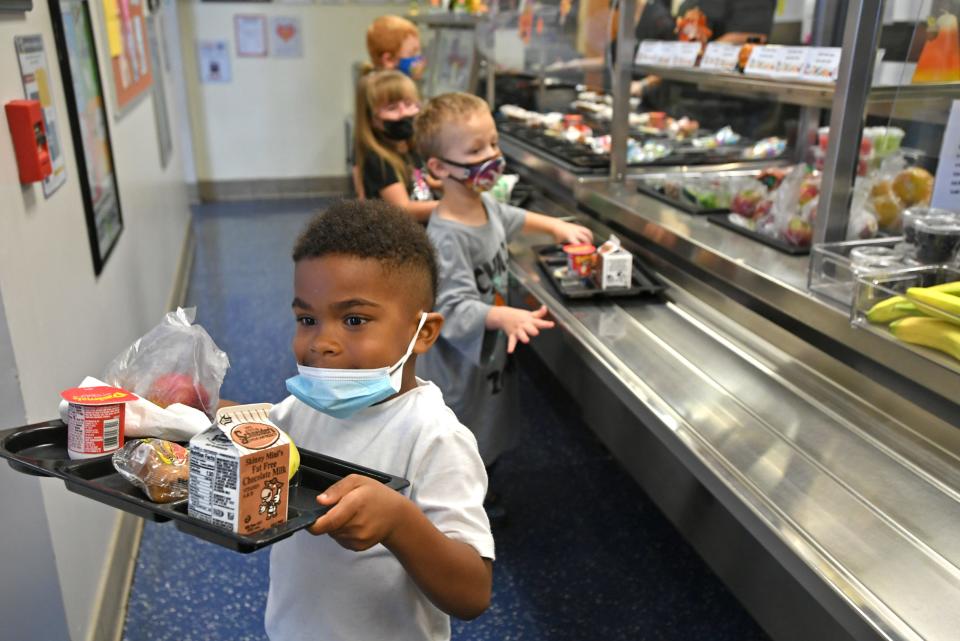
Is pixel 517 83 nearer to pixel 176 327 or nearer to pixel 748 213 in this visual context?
pixel 748 213

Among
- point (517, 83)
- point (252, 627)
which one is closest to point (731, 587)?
point (252, 627)

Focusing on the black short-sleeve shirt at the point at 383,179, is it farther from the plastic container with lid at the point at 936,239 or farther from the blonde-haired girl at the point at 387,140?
the plastic container with lid at the point at 936,239

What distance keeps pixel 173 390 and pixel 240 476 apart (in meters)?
0.38

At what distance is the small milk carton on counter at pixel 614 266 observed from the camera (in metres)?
2.04

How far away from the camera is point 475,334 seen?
Answer: 6.12ft

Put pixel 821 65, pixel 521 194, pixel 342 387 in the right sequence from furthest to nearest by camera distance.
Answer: pixel 521 194, pixel 821 65, pixel 342 387

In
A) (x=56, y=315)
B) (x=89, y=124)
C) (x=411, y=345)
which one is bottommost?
(x=56, y=315)

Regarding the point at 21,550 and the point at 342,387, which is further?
the point at 21,550

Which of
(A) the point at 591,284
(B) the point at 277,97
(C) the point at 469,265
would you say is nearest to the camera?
(C) the point at 469,265

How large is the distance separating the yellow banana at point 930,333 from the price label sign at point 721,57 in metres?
1.09

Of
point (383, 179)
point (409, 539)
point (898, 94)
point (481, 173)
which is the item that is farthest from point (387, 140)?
point (409, 539)

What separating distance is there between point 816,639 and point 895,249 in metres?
0.80

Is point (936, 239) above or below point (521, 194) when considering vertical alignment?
above

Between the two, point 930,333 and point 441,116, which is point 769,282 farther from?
point 441,116
